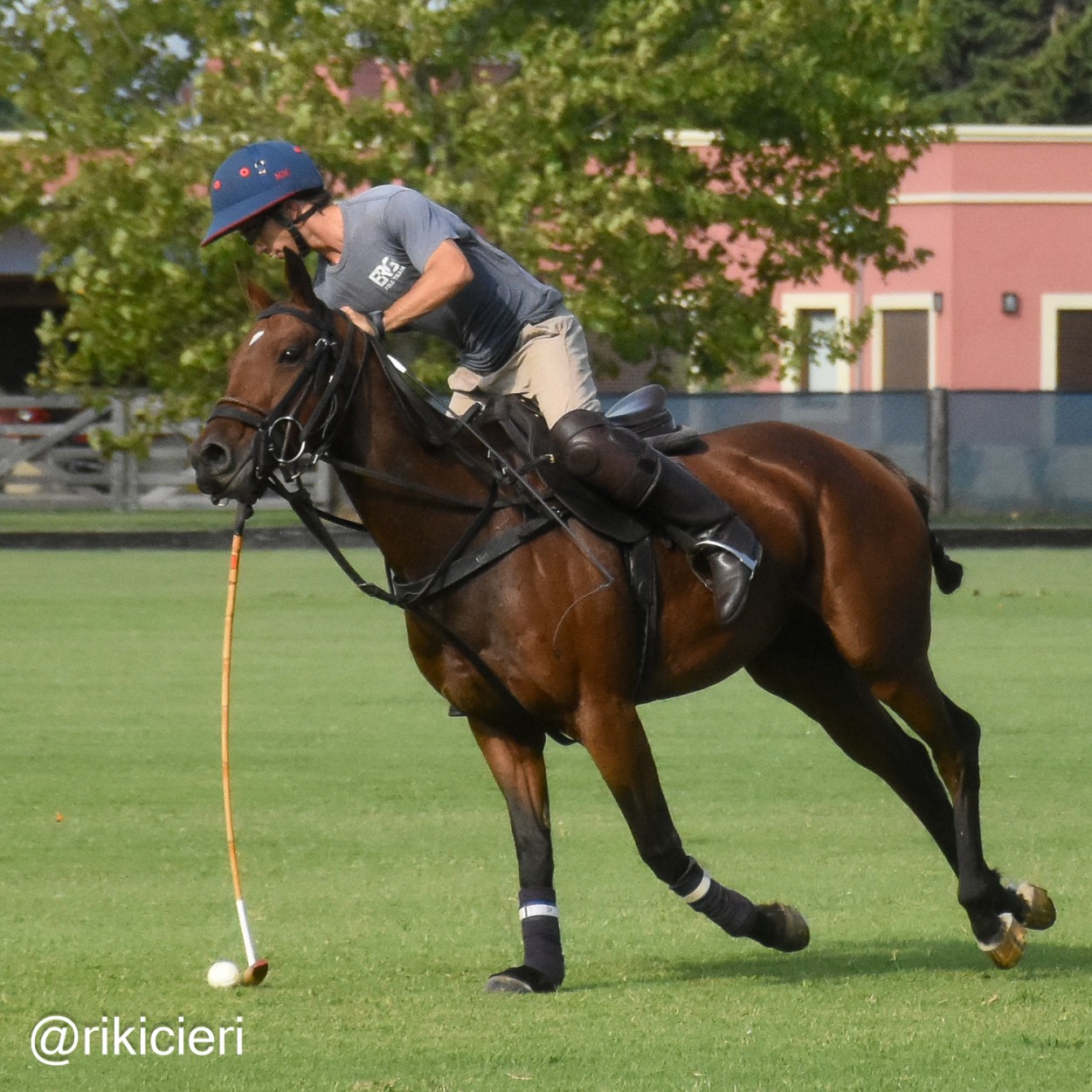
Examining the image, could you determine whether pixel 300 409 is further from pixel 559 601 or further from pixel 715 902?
pixel 715 902

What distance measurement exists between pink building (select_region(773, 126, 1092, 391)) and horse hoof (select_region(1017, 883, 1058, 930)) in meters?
35.0

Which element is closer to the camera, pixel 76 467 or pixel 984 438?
pixel 984 438

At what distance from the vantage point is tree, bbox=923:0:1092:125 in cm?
5538

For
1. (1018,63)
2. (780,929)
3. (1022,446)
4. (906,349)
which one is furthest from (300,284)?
(1018,63)

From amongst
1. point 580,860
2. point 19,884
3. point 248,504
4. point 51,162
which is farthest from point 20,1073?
point 51,162

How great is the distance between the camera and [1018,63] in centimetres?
5603

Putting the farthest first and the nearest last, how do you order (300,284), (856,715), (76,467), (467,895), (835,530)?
(76,467) < (467,895) < (856,715) < (835,530) < (300,284)

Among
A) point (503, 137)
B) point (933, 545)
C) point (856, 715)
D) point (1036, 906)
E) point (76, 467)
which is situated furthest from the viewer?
point (76, 467)

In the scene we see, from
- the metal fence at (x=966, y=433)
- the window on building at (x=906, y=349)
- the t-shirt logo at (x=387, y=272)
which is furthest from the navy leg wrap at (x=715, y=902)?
the window on building at (x=906, y=349)

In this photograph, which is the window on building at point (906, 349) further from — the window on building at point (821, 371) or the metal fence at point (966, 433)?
the metal fence at point (966, 433)

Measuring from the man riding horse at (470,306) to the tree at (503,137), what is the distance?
2023 cm

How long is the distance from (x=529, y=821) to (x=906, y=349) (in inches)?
1492

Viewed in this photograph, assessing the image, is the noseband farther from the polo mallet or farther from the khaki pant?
the khaki pant

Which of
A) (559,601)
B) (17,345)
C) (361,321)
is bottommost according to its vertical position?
(17,345)
